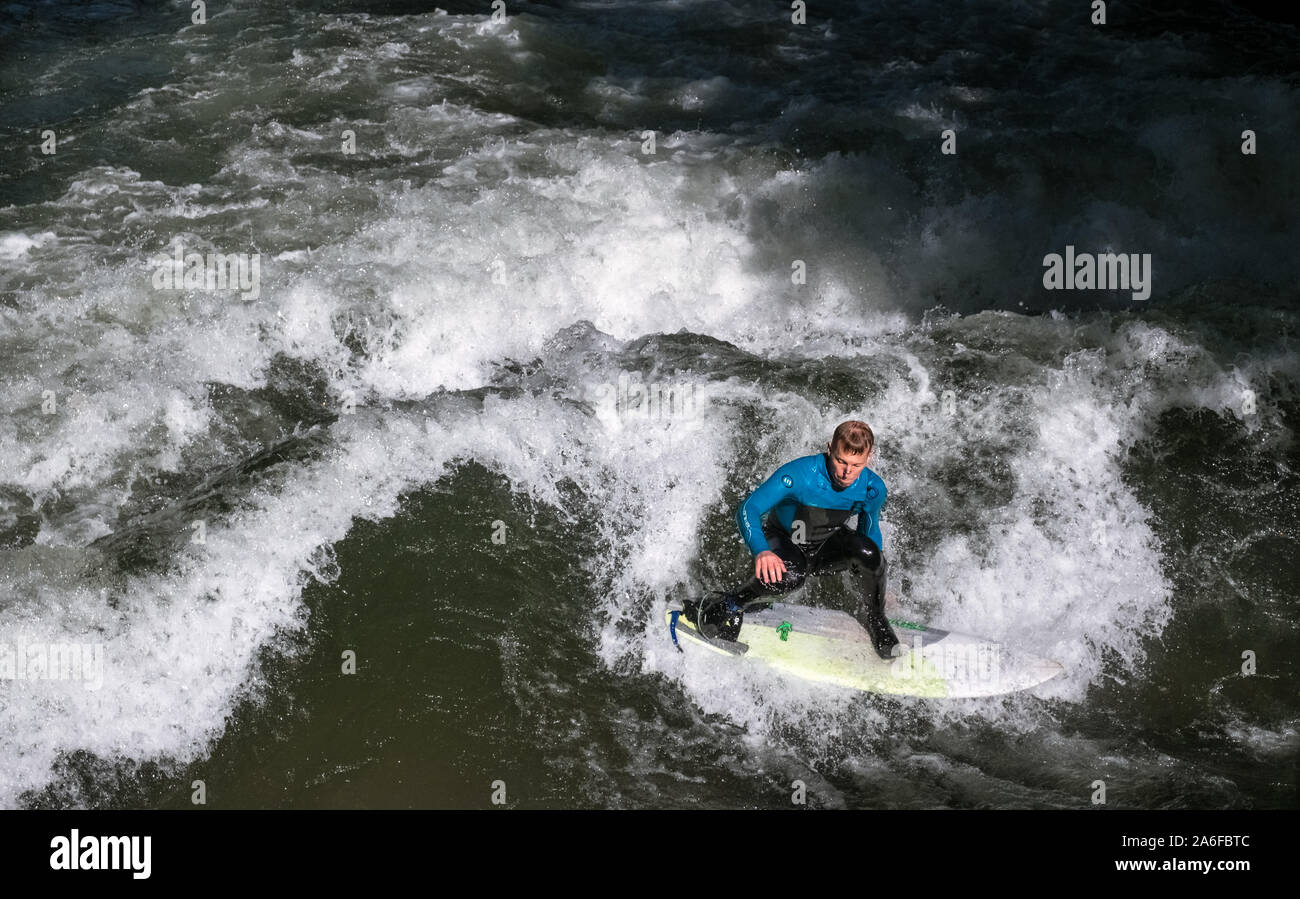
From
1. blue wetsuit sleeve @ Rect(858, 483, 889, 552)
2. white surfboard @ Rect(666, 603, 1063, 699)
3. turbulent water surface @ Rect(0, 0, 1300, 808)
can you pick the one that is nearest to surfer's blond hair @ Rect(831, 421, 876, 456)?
blue wetsuit sleeve @ Rect(858, 483, 889, 552)

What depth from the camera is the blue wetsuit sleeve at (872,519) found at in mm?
5137

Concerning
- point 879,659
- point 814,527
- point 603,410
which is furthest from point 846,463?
point 603,410

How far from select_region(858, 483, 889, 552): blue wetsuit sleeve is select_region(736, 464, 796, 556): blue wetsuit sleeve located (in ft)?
1.30

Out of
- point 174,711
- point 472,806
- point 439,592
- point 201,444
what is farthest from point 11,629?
point 472,806

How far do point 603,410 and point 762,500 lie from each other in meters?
1.80

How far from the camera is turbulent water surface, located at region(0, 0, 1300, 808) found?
512cm

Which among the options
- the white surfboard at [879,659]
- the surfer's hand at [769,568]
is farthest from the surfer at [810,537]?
the white surfboard at [879,659]

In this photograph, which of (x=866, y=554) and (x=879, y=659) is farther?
(x=879, y=659)

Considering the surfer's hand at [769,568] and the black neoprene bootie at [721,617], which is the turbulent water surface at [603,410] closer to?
the black neoprene bootie at [721,617]

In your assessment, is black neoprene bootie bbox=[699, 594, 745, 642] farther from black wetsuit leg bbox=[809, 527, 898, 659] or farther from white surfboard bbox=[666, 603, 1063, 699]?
black wetsuit leg bbox=[809, 527, 898, 659]

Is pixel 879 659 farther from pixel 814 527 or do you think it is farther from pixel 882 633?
pixel 814 527

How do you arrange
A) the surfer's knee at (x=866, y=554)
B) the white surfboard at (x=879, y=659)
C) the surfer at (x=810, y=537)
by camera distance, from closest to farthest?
1. the surfer at (x=810, y=537)
2. the surfer's knee at (x=866, y=554)
3. the white surfboard at (x=879, y=659)

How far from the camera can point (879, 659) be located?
5.50 meters
